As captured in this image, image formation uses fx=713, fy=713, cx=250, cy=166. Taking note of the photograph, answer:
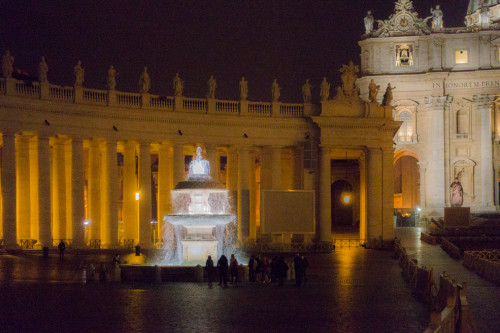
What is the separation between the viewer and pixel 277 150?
179 feet

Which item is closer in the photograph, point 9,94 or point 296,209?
point 9,94

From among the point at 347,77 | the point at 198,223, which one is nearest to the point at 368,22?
the point at 347,77

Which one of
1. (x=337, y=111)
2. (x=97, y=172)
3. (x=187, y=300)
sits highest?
(x=337, y=111)

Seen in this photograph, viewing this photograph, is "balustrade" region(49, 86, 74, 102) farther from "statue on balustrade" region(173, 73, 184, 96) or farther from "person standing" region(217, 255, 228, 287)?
"person standing" region(217, 255, 228, 287)

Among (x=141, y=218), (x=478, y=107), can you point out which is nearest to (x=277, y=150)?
(x=141, y=218)

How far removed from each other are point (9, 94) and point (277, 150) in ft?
66.1

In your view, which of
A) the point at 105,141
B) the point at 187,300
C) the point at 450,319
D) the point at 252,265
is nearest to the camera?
the point at 450,319

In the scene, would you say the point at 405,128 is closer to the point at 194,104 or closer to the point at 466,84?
the point at 466,84

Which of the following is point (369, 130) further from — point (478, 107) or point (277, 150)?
point (478, 107)

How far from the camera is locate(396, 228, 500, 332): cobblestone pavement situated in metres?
22.3

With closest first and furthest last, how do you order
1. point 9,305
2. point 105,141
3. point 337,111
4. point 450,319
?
1. point 450,319
2. point 9,305
3. point 105,141
4. point 337,111

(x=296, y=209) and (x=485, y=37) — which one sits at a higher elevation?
(x=485, y=37)

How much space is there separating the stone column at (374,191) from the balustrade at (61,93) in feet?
74.5

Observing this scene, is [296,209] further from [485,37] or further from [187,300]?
[485,37]
